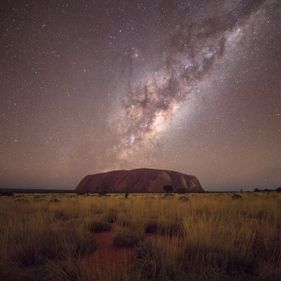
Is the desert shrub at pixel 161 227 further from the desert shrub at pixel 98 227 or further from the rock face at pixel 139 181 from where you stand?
the rock face at pixel 139 181

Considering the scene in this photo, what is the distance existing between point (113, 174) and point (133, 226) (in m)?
139

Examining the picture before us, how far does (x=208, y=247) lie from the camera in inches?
153

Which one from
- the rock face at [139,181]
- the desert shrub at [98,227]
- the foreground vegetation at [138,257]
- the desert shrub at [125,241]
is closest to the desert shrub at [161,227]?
the foreground vegetation at [138,257]

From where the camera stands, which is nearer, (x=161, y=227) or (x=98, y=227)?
(x=161, y=227)

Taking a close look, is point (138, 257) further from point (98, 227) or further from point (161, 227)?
point (98, 227)

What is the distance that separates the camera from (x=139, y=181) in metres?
123

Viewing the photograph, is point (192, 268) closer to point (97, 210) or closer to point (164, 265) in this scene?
point (164, 265)

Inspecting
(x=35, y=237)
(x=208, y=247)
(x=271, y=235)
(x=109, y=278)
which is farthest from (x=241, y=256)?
(x=35, y=237)

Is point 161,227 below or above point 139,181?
below

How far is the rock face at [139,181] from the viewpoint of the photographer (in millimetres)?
117312

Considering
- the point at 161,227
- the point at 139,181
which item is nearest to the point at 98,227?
the point at 161,227

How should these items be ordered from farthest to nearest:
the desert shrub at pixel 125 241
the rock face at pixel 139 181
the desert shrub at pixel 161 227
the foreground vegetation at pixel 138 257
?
the rock face at pixel 139 181 < the desert shrub at pixel 161 227 < the desert shrub at pixel 125 241 < the foreground vegetation at pixel 138 257

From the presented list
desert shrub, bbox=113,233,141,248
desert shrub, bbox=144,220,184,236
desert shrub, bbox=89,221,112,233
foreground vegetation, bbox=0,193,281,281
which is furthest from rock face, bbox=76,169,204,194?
foreground vegetation, bbox=0,193,281,281

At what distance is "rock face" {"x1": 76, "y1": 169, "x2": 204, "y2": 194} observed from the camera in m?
117
